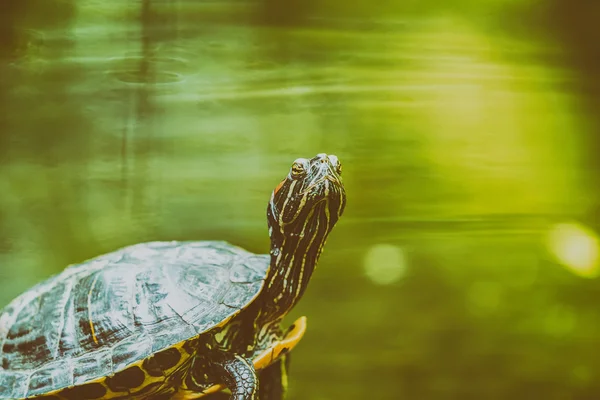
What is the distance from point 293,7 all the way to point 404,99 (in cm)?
73

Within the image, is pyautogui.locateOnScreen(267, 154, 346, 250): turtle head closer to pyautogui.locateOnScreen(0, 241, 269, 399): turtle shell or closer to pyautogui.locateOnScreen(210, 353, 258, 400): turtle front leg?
pyautogui.locateOnScreen(0, 241, 269, 399): turtle shell

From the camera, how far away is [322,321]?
2582 mm

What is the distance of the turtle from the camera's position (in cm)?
129

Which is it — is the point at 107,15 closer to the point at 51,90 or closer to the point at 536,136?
the point at 51,90

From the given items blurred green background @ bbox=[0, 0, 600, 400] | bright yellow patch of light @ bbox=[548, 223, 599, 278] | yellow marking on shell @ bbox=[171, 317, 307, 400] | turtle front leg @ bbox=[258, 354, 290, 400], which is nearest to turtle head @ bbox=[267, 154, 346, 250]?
yellow marking on shell @ bbox=[171, 317, 307, 400]

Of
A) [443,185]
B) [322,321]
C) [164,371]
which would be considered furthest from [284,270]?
[443,185]

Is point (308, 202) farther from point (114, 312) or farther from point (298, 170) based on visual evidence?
point (114, 312)

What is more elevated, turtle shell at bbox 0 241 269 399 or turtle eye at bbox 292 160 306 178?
turtle eye at bbox 292 160 306 178

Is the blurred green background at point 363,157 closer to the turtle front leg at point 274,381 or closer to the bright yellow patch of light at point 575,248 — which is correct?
the bright yellow patch of light at point 575,248

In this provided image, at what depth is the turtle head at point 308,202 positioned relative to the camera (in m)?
1.32

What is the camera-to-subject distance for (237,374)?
1305mm

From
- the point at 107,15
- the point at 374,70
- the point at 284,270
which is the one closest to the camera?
the point at 284,270

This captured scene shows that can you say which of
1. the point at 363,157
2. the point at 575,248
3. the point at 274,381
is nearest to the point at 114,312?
the point at 274,381

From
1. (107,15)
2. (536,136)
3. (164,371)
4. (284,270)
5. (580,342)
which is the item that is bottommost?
(580,342)
